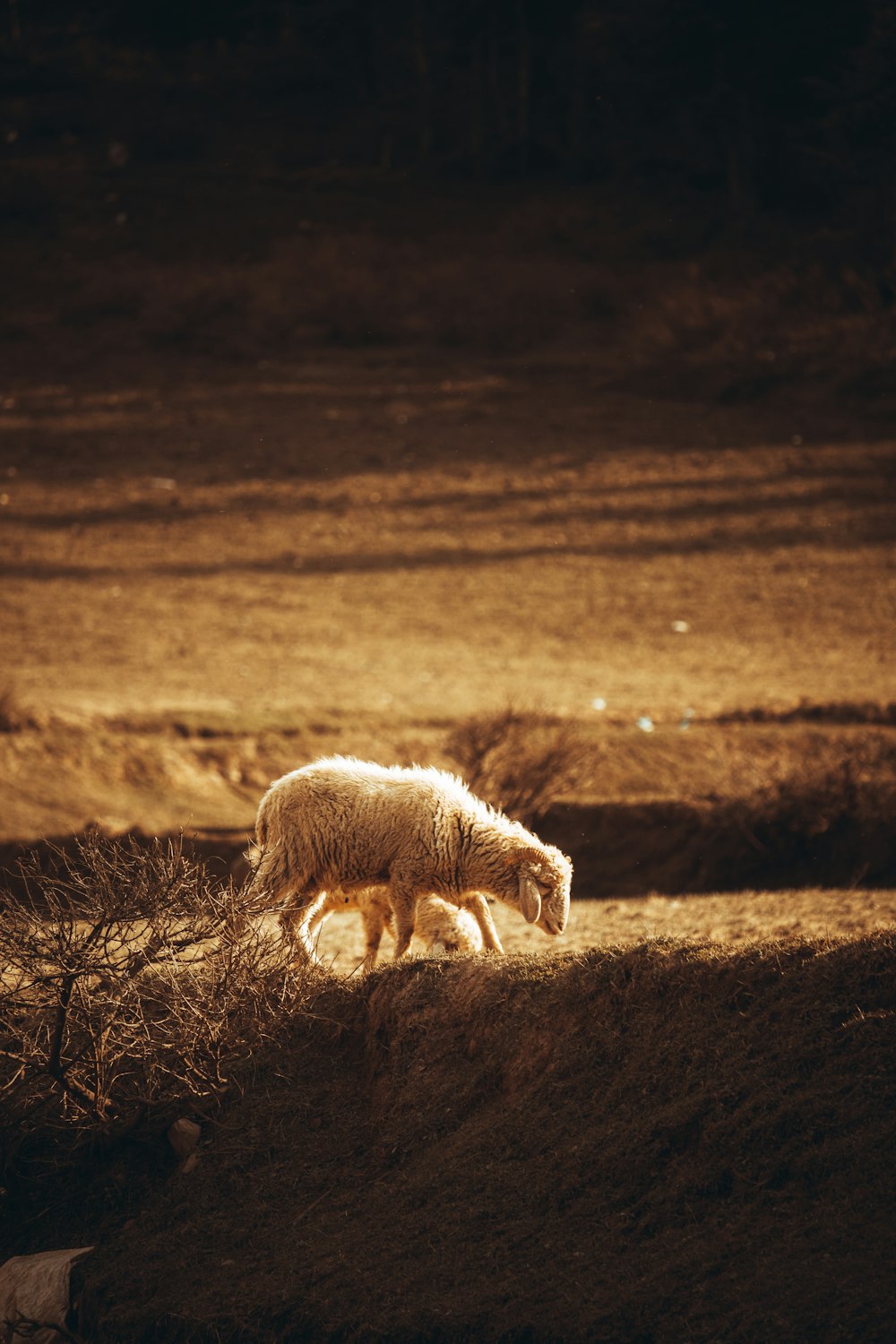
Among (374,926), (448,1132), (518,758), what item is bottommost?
(518,758)

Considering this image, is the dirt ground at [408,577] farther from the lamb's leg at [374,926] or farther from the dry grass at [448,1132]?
the dry grass at [448,1132]

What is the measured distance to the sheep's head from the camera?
927 cm

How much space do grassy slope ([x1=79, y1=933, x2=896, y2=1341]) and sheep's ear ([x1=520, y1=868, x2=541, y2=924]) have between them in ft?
2.24

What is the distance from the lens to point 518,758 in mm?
17219

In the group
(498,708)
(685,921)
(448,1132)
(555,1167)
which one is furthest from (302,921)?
(498,708)

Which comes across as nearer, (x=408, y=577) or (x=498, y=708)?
(x=498, y=708)

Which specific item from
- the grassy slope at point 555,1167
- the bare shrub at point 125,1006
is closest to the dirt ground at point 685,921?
the bare shrub at point 125,1006

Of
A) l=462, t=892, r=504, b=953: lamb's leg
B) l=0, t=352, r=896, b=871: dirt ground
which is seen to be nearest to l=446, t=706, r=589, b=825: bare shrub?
l=0, t=352, r=896, b=871: dirt ground

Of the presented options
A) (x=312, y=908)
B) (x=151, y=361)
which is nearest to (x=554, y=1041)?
(x=312, y=908)

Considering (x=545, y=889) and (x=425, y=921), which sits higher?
(x=545, y=889)

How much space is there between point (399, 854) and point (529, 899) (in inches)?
36.0

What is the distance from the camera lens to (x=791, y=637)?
1022 inches

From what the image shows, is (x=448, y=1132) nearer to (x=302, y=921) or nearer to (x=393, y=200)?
(x=302, y=921)

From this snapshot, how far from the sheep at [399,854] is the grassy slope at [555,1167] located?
0.76m
